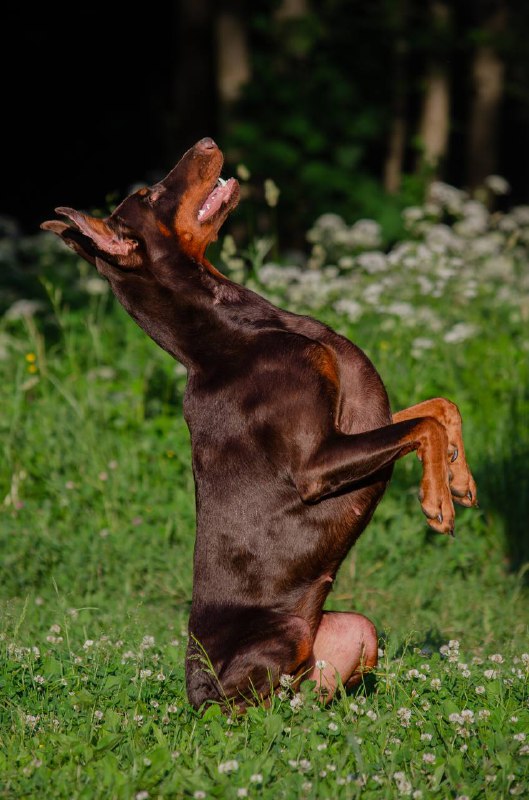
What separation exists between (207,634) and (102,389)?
11.8 ft

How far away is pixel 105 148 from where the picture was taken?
66.0ft

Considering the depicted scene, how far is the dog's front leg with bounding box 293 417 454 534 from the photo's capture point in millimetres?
3613

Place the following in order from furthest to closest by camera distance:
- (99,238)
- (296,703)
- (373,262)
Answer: (373,262), (99,238), (296,703)

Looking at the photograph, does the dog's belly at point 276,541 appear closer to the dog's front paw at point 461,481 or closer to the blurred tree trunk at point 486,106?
the dog's front paw at point 461,481

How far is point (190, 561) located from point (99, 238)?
2.48 m

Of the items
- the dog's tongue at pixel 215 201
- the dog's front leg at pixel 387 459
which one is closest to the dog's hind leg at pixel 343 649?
the dog's front leg at pixel 387 459

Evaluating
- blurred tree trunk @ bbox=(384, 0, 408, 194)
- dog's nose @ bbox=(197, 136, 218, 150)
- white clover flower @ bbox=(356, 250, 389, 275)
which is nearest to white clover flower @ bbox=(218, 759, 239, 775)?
dog's nose @ bbox=(197, 136, 218, 150)

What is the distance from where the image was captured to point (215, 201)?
4.20 m

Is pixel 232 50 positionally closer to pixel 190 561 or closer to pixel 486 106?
pixel 486 106

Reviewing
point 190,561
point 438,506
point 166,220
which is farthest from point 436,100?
point 438,506

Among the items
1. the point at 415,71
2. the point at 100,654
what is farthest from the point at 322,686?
the point at 415,71

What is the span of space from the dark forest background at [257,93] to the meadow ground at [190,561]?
3.29 m

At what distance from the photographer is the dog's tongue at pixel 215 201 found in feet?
13.7

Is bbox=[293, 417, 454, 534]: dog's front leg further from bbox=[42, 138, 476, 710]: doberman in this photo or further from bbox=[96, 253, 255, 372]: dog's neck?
bbox=[96, 253, 255, 372]: dog's neck
